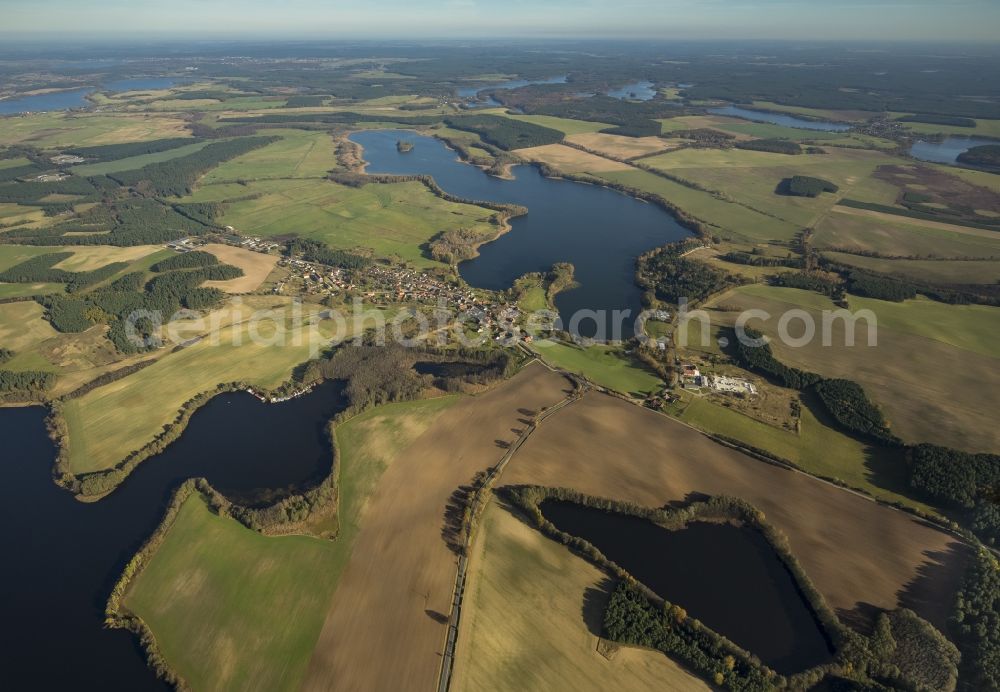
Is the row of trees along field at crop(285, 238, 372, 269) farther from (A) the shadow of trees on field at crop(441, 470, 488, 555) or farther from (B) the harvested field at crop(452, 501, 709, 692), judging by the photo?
(B) the harvested field at crop(452, 501, 709, 692)

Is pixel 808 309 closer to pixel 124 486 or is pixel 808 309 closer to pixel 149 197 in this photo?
pixel 124 486

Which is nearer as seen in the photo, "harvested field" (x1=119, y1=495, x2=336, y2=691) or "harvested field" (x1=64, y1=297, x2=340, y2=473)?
"harvested field" (x1=119, y1=495, x2=336, y2=691)

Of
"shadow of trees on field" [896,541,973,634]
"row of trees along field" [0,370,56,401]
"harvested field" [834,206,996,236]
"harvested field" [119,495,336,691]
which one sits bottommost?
"harvested field" [119,495,336,691]

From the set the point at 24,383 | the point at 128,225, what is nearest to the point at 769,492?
the point at 24,383

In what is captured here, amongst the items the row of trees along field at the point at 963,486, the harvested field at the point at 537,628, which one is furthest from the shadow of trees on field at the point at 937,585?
the harvested field at the point at 537,628

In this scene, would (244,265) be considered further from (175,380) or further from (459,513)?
(459,513)

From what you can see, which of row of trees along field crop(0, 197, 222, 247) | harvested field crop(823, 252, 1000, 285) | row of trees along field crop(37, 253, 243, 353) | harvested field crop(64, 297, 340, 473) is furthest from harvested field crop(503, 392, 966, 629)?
row of trees along field crop(0, 197, 222, 247)

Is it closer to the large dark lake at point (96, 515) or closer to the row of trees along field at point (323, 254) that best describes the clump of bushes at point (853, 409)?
the large dark lake at point (96, 515)
